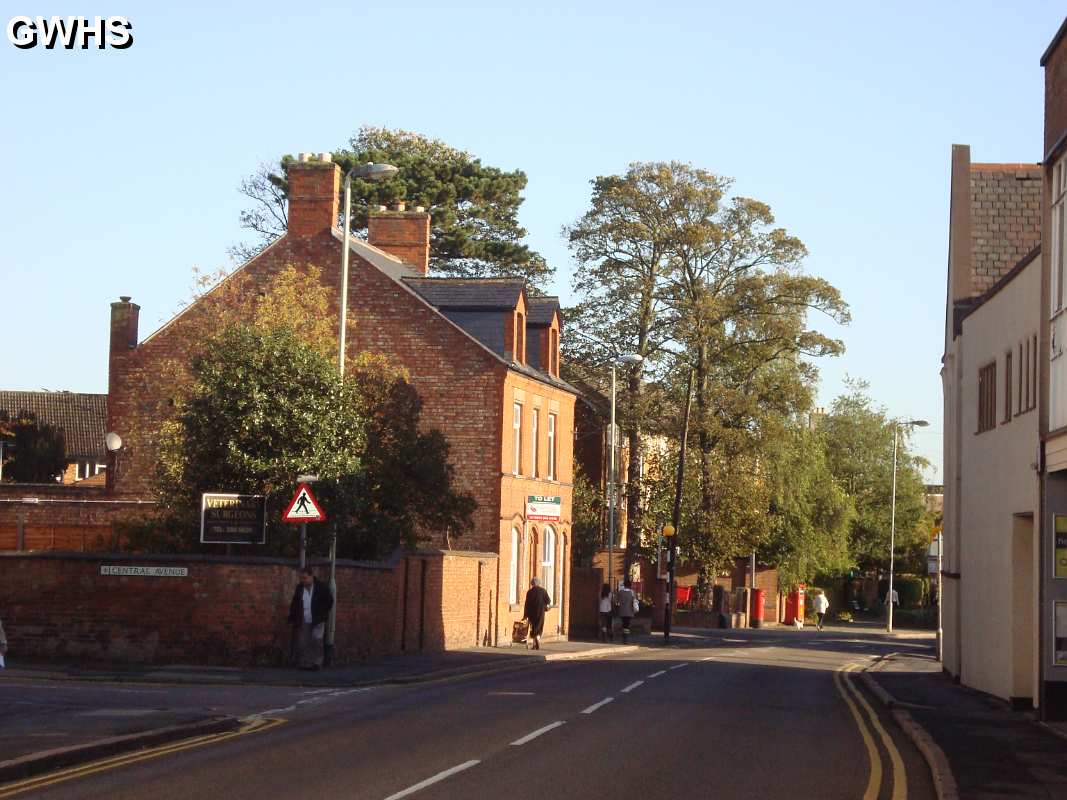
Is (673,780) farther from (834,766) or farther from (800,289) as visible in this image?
(800,289)

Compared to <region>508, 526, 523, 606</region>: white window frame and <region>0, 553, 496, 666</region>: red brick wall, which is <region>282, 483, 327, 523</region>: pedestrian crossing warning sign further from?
<region>508, 526, 523, 606</region>: white window frame

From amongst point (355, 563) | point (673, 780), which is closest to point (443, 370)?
point (355, 563)

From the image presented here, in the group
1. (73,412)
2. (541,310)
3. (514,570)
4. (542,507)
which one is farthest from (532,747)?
(73,412)

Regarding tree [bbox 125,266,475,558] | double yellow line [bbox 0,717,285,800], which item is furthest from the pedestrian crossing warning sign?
double yellow line [bbox 0,717,285,800]

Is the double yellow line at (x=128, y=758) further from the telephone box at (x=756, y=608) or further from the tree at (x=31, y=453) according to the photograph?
the telephone box at (x=756, y=608)

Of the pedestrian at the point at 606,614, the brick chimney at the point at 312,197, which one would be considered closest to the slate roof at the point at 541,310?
the brick chimney at the point at 312,197

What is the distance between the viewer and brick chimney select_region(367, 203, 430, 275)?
174 ft

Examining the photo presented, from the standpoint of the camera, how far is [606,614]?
48.0m

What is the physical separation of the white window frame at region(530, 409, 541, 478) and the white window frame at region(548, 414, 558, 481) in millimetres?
1462

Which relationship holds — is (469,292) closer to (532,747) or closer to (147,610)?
(147,610)

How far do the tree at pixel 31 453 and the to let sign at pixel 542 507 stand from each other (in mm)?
24464

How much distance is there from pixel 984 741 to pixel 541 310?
111ft

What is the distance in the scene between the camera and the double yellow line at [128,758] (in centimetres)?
1234

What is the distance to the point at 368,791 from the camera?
1207 centimetres
